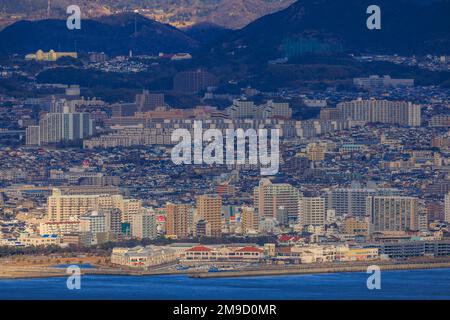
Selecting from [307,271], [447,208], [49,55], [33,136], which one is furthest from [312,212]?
[49,55]

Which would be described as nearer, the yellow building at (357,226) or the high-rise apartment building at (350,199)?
the yellow building at (357,226)

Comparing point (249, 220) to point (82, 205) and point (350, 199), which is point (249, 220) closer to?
point (350, 199)

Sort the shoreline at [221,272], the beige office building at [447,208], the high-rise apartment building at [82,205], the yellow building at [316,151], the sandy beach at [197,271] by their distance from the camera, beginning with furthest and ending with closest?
the yellow building at [316,151] → the beige office building at [447,208] → the high-rise apartment building at [82,205] → the sandy beach at [197,271] → the shoreline at [221,272]

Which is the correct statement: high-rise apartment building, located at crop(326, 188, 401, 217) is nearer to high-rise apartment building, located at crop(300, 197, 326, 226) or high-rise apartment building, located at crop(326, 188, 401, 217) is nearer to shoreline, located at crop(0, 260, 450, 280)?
high-rise apartment building, located at crop(300, 197, 326, 226)

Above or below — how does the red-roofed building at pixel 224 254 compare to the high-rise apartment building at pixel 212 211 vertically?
below

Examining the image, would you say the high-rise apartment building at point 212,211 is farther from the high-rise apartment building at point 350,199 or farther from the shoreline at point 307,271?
the shoreline at point 307,271

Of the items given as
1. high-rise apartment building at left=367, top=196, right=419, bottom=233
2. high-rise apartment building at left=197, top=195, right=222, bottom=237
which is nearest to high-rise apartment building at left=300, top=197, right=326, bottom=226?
high-rise apartment building at left=367, top=196, right=419, bottom=233

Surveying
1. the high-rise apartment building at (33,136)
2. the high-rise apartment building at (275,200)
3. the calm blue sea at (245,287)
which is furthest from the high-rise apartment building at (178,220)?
the high-rise apartment building at (33,136)
